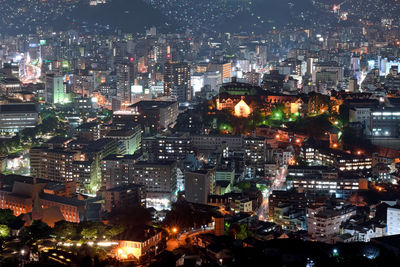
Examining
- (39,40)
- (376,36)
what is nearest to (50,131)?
(39,40)

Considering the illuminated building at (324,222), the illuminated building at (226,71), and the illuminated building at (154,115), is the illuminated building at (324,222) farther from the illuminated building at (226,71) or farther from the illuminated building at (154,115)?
the illuminated building at (226,71)

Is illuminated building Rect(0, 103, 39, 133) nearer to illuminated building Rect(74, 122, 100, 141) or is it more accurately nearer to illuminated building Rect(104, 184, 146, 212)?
illuminated building Rect(74, 122, 100, 141)

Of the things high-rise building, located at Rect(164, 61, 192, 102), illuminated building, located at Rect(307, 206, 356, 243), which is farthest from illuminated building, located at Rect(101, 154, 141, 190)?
high-rise building, located at Rect(164, 61, 192, 102)

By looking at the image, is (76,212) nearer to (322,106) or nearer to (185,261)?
(185,261)

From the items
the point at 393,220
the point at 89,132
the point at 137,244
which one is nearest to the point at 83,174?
the point at 89,132

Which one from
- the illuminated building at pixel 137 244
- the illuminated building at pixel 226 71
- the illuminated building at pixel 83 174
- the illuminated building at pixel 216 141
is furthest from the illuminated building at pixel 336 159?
the illuminated building at pixel 226 71

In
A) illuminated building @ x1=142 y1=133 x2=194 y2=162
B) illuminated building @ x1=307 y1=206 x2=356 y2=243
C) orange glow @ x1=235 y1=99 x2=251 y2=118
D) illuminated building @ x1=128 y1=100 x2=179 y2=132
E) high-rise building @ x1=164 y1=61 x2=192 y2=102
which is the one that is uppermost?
high-rise building @ x1=164 y1=61 x2=192 y2=102

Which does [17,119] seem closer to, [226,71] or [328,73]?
[226,71]
